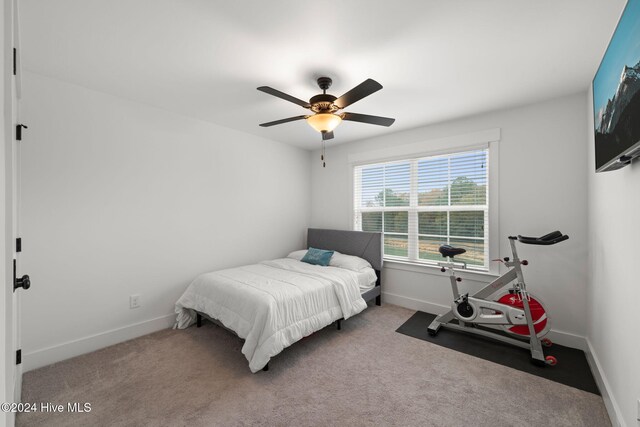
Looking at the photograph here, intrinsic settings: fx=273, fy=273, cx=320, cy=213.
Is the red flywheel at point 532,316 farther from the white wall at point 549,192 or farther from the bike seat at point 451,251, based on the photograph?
the bike seat at point 451,251

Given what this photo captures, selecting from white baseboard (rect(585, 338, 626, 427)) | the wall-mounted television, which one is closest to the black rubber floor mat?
white baseboard (rect(585, 338, 626, 427))

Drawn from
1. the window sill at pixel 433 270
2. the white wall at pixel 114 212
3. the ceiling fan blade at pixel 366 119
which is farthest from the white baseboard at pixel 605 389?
the white wall at pixel 114 212

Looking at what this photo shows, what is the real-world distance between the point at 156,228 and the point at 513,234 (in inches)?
158

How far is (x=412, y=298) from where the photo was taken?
12.4ft

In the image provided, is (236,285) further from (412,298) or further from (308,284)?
(412,298)

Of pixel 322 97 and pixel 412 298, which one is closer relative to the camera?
pixel 322 97

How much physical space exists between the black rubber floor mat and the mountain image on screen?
5.69 feet

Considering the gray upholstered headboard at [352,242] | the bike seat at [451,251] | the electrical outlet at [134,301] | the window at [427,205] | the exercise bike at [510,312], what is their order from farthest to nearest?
the gray upholstered headboard at [352,242] < the window at [427,205] < the bike seat at [451,251] < the electrical outlet at [134,301] < the exercise bike at [510,312]

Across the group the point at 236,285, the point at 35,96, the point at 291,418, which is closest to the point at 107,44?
the point at 35,96

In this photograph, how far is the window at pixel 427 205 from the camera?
3322mm

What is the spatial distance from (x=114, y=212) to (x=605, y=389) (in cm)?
439

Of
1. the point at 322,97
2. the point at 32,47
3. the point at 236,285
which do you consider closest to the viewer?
the point at 32,47

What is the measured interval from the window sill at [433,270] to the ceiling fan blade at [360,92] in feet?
8.10

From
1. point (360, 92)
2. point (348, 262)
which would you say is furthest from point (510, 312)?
point (360, 92)
